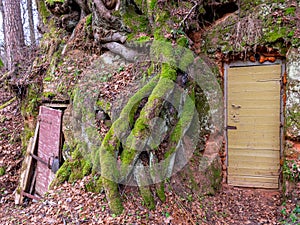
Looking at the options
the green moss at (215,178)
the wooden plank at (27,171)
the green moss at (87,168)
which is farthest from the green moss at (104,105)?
the green moss at (215,178)

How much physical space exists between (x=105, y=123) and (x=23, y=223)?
78.9 inches

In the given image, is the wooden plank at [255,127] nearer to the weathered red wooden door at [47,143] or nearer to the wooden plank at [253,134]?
the wooden plank at [253,134]

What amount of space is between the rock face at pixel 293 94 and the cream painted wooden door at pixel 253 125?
22cm

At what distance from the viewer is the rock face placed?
4.32 m

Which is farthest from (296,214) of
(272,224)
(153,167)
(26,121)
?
(26,121)

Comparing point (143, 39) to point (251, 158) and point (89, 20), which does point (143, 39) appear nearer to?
point (89, 20)

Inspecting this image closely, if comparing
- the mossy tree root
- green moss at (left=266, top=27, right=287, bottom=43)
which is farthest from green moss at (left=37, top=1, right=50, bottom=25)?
green moss at (left=266, top=27, right=287, bottom=43)

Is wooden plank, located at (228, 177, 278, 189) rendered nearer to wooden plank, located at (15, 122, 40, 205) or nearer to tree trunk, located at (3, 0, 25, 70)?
wooden plank, located at (15, 122, 40, 205)

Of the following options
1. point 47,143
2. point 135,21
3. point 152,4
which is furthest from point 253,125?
point 47,143

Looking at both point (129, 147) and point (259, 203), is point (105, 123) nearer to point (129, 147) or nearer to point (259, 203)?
point (129, 147)

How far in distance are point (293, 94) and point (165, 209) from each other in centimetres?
298

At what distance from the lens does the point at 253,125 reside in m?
4.85

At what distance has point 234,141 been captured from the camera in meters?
5.03

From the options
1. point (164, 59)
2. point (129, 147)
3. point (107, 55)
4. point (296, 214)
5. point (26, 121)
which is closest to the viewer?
point (129, 147)
